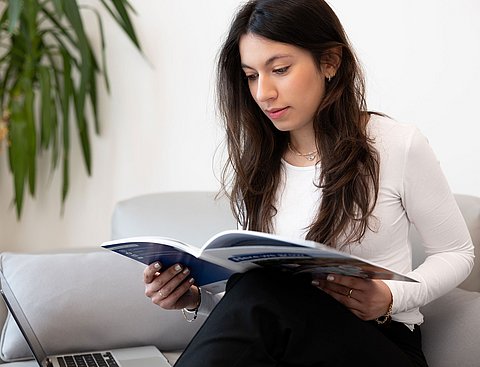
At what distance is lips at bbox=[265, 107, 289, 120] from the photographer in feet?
5.13

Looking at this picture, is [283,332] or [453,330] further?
[453,330]

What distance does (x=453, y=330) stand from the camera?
1588mm

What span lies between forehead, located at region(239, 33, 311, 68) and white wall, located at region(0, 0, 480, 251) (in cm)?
73

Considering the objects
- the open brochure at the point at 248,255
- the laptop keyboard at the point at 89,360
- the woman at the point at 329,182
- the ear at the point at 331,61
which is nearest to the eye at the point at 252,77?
the woman at the point at 329,182

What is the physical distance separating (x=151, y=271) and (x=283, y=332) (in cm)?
32

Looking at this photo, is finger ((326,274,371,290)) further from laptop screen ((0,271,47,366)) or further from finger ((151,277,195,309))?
laptop screen ((0,271,47,366))

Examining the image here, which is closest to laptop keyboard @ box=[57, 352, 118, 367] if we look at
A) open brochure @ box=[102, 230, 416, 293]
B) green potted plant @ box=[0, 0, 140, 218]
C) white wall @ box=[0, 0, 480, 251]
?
open brochure @ box=[102, 230, 416, 293]

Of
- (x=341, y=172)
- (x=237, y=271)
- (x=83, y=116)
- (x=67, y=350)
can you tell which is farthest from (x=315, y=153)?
(x=83, y=116)

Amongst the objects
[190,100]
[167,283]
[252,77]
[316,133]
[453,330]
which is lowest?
[453,330]

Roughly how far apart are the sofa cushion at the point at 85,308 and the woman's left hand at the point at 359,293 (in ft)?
1.88

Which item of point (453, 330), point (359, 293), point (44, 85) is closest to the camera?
point (359, 293)

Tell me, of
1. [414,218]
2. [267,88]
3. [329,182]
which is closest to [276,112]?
[267,88]

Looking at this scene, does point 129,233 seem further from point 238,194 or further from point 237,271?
point 237,271

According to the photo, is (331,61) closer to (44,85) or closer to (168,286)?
(168,286)
